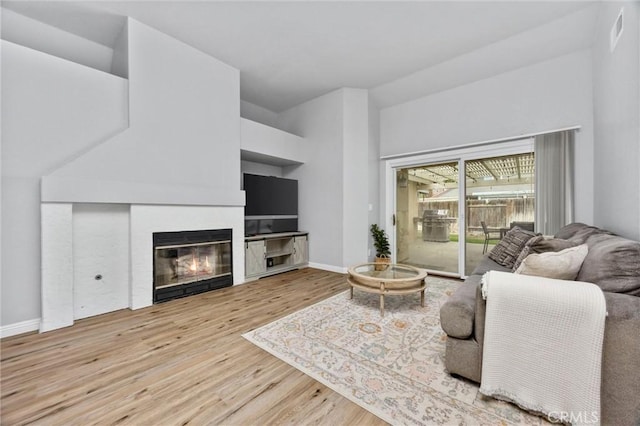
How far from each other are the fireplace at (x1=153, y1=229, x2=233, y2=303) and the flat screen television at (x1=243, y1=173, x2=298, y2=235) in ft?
2.30

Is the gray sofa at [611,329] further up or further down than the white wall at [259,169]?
further down

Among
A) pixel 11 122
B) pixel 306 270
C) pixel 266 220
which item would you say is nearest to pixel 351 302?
pixel 306 270

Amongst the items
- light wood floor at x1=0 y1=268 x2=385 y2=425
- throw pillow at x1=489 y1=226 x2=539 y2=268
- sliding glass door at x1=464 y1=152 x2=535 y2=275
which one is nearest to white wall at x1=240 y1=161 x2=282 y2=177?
light wood floor at x1=0 y1=268 x2=385 y2=425

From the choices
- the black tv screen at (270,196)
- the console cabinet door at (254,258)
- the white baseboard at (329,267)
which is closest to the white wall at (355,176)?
the white baseboard at (329,267)

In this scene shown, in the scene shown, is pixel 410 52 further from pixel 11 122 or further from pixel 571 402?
pixel 11 122

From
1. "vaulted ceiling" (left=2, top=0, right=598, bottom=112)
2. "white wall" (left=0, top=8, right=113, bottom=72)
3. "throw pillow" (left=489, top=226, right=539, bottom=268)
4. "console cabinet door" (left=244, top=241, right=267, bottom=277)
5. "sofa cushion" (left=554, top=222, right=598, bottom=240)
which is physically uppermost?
"vaulted ceiling" (left=2, top=0, right=598, bottom=112)

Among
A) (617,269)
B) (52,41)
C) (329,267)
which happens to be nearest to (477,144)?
(617,269)

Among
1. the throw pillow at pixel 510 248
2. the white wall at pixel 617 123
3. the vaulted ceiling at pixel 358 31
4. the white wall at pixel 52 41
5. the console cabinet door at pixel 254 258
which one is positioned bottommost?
the console cabinet door at pixel 254 258

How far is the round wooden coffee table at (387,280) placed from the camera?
102 inches

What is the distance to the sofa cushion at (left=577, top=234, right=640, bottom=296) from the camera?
1.33 m

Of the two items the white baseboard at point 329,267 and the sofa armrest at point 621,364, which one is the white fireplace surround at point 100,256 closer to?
the white baseboard at point 329,267

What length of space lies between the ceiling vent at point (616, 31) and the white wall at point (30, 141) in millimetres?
4873

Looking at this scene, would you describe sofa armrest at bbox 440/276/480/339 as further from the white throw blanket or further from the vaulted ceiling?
the vaulted ceiling

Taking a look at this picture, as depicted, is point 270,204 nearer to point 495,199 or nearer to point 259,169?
point 259,169
